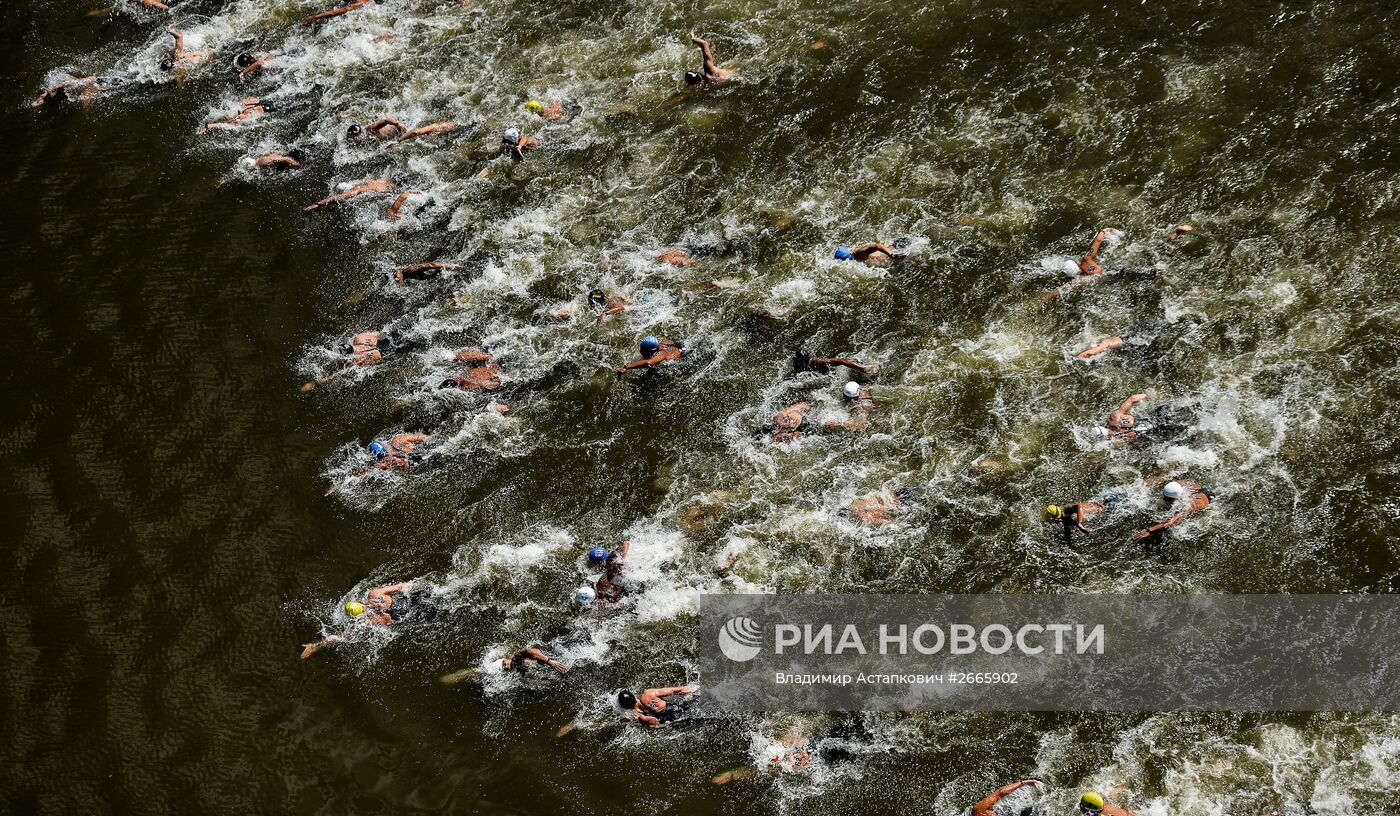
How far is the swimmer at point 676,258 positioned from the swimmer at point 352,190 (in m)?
6.99

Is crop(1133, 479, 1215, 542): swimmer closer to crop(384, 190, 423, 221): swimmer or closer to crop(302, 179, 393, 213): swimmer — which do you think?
crop(384, 190, 423, 221): swimmer

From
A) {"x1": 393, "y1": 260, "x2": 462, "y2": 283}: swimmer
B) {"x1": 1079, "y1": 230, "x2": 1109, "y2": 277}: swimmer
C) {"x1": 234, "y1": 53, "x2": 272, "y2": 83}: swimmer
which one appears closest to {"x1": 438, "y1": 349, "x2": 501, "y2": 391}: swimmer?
{"x1": 393, "y1": 260, "x2": 462, "y2": 283}: swimmer

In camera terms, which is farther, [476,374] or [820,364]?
[476,374]

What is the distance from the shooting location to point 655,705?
13.9 meters

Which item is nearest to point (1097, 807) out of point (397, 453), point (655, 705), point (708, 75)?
point (655, 705)

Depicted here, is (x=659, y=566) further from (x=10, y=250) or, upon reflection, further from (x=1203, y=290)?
(x=10, y=250)

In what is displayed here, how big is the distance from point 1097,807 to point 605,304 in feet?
38.6

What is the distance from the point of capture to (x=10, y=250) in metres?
21.9

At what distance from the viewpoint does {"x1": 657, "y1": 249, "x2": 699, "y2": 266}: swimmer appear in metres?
19.4

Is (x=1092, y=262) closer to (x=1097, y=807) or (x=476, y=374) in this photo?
(x=1097, y=807)

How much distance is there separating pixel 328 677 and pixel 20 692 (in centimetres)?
480

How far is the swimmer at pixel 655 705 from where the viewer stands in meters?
13.8

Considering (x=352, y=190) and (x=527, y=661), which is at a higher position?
(x=352, y=190)

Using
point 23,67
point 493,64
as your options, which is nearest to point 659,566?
point 493,64
